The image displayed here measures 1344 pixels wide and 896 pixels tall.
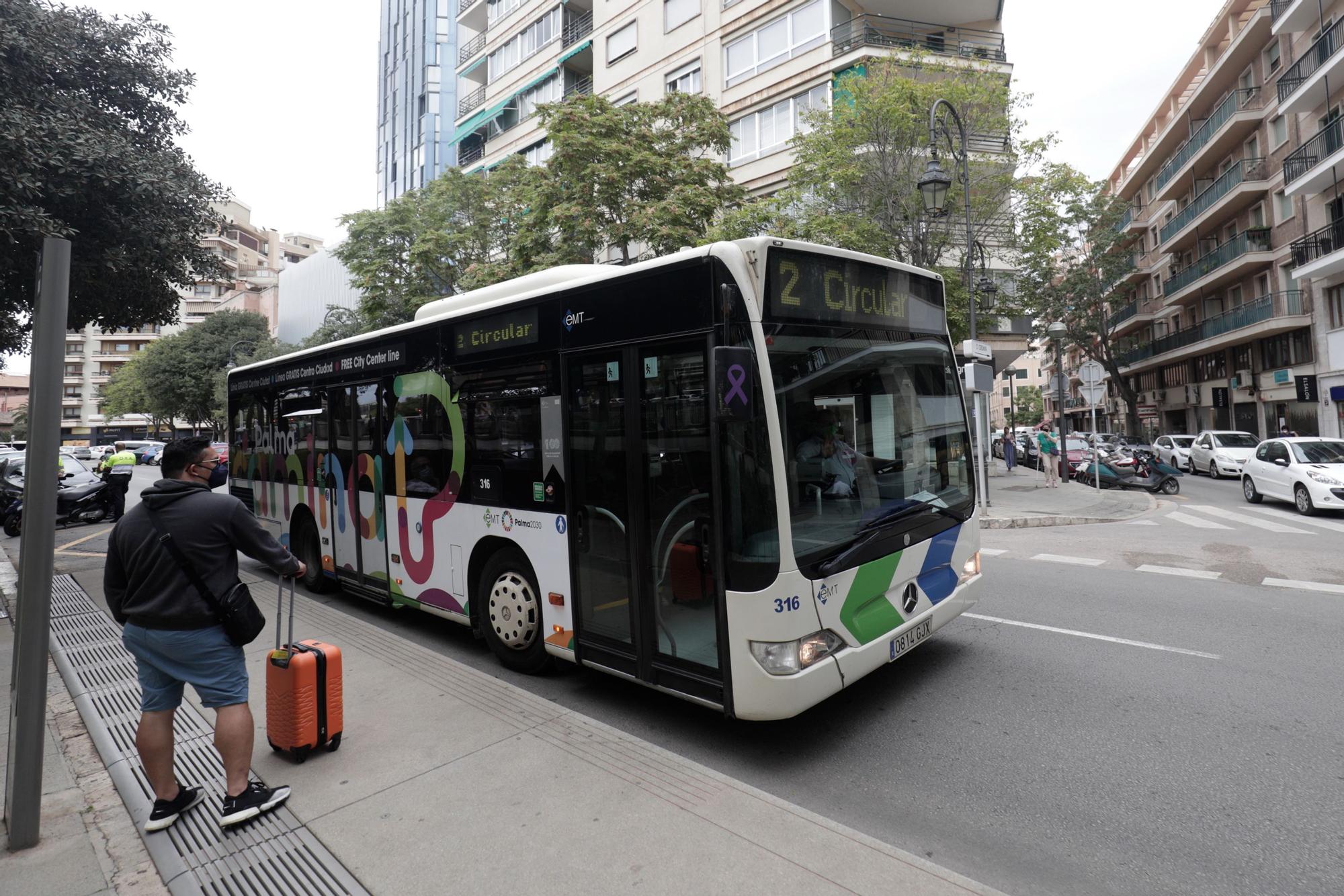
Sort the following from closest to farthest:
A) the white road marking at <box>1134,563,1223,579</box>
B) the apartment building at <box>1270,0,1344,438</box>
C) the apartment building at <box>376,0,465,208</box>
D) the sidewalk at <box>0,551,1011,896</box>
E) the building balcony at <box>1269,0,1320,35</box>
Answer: the sidewalk at <box>0,551,1011,896</box>
the white road marking at <box>1134,563,1223,579</box>
the apartment building at <box>1270,0,1344,438</box>
the building balcony at <box>1269,0,1320,35</box>
the apartment building at <box>376,0,465,208</box>

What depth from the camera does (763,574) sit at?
372cm

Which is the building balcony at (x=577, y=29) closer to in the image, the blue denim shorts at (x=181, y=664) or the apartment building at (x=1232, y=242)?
the apartment building at (x=1232, y=242)

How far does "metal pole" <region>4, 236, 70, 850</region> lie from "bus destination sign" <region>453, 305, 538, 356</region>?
8.35 feet

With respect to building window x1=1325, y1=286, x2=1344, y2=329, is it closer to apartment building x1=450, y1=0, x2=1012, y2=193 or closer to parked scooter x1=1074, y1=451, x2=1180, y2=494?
parked scooter x1=1074, y1=451, x2=1180, y2=494

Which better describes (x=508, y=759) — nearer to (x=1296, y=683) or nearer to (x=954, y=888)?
Answer: (x=954, y=888)

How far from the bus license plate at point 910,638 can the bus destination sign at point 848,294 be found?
1.94 meters

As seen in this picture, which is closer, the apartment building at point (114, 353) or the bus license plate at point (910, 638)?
the bus license plate at point (910, 638)

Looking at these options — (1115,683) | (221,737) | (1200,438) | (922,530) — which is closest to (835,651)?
(922,530)

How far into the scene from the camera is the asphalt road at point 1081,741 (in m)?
3.07

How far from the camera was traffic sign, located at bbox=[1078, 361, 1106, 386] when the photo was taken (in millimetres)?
19453

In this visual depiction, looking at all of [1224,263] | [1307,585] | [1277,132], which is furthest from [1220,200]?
[1307,585]

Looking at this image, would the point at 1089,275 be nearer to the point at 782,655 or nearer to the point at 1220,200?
the point at 1220,200

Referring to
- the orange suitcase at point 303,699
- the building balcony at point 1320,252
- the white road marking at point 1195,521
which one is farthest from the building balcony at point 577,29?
the orange suitcase at point 303,699

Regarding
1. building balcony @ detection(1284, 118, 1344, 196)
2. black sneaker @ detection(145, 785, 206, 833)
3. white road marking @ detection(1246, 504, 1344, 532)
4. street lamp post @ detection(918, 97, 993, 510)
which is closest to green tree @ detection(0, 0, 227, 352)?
black sneaker @ detection(145, 785, 206, 833)
